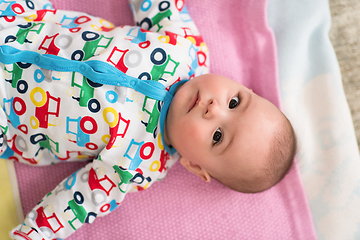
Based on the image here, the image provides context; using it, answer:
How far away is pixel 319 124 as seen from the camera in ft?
4.66

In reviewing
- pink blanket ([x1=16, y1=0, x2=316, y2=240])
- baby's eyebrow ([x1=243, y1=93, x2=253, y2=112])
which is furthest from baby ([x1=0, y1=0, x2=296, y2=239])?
pink blanket ([x1=16, y1=0, x2=316, y2=240])

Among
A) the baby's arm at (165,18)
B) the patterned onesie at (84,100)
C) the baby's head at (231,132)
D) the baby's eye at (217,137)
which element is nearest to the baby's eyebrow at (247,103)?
the baby's head at (231,132)

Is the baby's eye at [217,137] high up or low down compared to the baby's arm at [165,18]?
down

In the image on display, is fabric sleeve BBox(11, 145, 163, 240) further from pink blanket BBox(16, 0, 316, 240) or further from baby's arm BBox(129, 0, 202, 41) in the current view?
baby's arm BBox(129, 0, 202, 41)

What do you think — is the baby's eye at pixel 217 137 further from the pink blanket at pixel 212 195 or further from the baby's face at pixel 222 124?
the pink blanket at pixel 212 195

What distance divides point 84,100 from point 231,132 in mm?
533

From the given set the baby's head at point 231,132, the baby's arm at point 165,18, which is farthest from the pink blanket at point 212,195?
the baby's head at point 231,132

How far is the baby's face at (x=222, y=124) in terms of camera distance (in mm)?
1005

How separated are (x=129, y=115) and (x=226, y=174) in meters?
0.42

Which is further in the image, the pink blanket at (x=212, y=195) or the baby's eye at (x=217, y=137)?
the pink blanket at (x=212, y=195)

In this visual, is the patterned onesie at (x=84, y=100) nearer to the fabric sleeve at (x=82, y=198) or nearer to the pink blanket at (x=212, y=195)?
the fabric sleeve at (x=82, y=198)

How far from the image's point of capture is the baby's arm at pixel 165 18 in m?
1.24

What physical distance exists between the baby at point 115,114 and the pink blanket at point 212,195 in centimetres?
14

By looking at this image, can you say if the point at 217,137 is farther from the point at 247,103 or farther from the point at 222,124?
the point at 247,103
